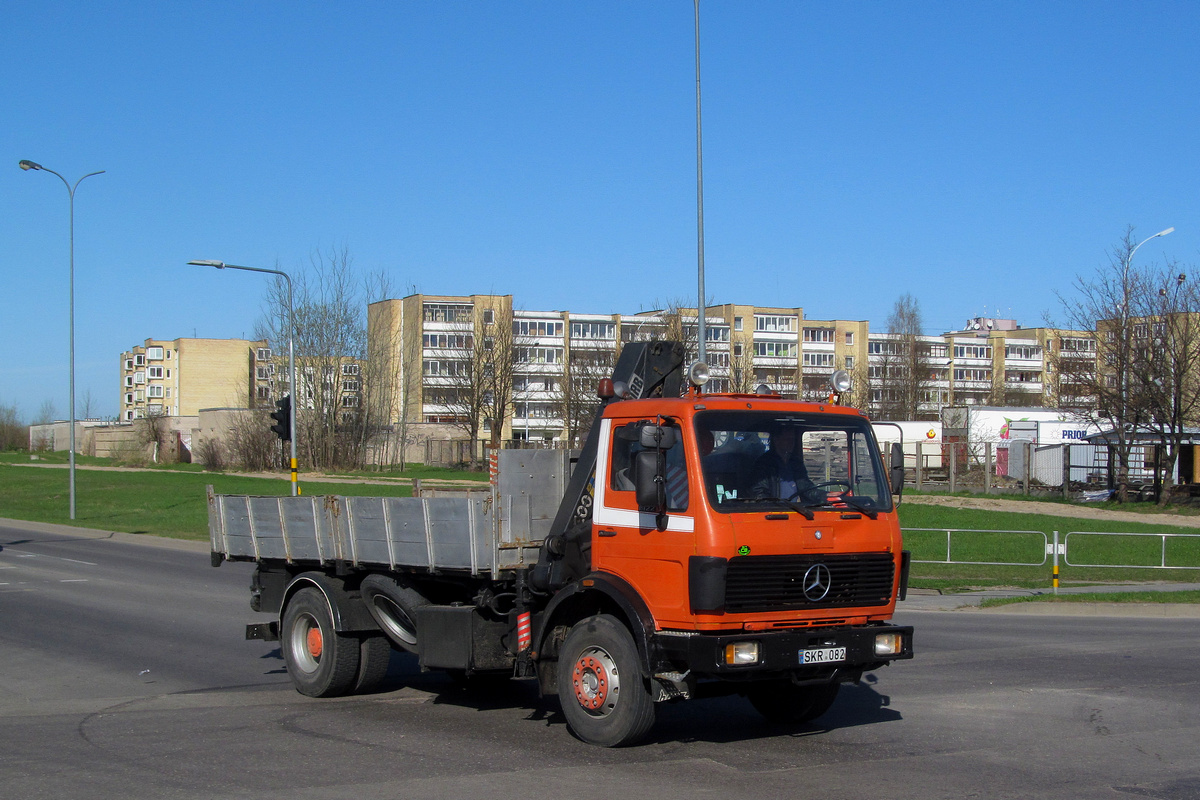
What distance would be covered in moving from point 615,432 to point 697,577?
1.40 meters

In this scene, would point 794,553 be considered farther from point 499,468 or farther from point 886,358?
point 886,358

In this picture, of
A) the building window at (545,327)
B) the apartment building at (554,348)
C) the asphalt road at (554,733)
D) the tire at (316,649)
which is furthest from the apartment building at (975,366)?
the tire at (316,649)

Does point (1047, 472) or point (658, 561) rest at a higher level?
point (658, 561)

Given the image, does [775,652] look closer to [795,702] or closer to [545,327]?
[795,702]

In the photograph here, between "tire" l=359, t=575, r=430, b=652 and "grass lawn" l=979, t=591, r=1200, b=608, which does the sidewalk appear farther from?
"tire" l=359, t=575, r=430, b=652

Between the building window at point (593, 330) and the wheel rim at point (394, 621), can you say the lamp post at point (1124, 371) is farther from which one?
the building window at point (593, 330)

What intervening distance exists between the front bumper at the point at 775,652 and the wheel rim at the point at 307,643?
381cm

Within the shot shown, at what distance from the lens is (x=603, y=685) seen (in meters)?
7.42

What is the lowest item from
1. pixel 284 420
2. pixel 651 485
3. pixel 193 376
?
pixel 651 485

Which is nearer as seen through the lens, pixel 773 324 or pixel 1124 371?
pixel 1124 371

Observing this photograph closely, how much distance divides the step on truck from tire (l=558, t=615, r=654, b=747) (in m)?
0.01

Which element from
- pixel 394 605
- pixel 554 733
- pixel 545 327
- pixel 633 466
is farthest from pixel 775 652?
pixel 545 327

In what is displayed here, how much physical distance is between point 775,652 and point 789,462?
4.38 ft

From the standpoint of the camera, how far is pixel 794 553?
23.7ft
